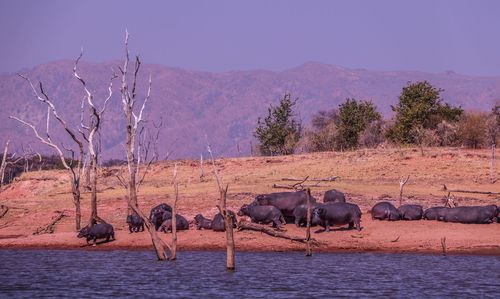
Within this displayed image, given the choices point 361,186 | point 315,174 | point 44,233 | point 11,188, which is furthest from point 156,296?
point 11,188

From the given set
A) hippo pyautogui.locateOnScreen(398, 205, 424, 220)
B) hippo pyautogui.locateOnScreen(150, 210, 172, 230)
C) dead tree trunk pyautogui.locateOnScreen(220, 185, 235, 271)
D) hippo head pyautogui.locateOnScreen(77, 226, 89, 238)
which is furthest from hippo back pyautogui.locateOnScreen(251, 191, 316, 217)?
dead tree trunk pyautogui.locateOnScreen(220, 185, 235, 271)

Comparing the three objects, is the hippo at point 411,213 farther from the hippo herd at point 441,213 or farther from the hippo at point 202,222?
the hippo at point 202,222

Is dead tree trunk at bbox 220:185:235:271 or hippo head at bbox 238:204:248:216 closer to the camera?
dead tree trunk at bbox 220:185:235:271

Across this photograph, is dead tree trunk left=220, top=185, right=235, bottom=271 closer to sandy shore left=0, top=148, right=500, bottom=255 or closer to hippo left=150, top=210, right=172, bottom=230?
sandy shore left=0, top=148, right=500, bottom=255

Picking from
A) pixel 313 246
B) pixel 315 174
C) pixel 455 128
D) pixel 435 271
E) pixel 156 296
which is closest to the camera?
pixel 156 296

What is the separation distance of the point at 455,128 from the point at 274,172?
25.1 m

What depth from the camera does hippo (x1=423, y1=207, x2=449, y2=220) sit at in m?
34.8

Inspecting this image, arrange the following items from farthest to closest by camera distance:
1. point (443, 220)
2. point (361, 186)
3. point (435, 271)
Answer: point (361, 186)
point (443, 220)
point (435, 271)

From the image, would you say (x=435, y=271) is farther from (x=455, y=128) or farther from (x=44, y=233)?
(x=455, y=128)

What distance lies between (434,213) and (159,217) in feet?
36.7

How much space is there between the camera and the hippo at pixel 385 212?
114 ft

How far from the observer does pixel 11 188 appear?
62094 mm

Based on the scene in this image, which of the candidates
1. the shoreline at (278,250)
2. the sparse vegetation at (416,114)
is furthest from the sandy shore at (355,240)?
the sparse vegetation at (416,114)

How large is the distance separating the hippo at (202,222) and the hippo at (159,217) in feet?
3.66
